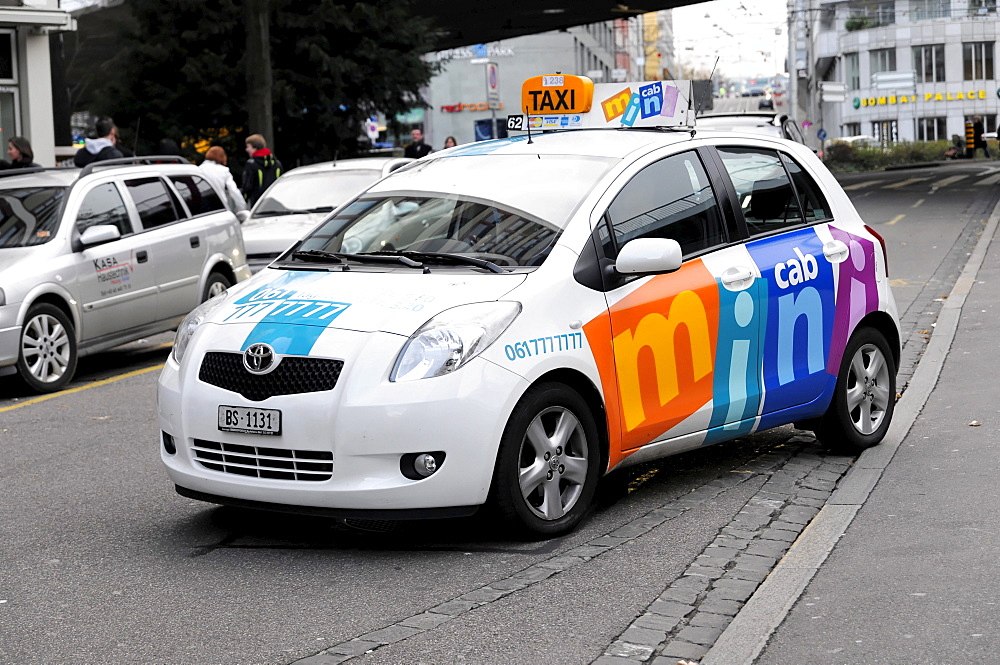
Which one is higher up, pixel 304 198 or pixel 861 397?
pixel 304 198

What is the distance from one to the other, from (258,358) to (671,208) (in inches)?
85.2

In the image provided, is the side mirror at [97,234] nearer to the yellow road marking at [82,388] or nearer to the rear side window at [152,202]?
the rear side window at [152,202]

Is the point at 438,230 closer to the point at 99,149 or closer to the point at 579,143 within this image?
the point at 579,143

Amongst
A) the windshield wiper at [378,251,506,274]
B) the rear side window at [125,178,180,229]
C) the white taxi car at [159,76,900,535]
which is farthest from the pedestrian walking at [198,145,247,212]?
the windshield wiper at [378,251,506,274]

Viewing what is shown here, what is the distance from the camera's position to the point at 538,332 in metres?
5.69

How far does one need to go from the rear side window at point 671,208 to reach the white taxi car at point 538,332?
0.01m

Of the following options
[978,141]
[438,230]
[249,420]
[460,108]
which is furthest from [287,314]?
[460,108]

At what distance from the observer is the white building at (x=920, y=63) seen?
88.8 metres

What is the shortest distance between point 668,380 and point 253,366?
1.90 meters

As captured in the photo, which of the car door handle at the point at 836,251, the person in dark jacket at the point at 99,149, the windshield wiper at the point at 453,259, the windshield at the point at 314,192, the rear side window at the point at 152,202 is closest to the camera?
the windshield wiper at the point at 453,259

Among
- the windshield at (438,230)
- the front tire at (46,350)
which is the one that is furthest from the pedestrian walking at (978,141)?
the windshield at (438,230)

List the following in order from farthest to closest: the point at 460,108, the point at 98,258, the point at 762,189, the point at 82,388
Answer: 1. the point at 460,108
2. the point at 98,258
3. the point at 82,388
4. the point at 762,189

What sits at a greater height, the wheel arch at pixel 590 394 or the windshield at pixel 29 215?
the windshield at pixel 29 215

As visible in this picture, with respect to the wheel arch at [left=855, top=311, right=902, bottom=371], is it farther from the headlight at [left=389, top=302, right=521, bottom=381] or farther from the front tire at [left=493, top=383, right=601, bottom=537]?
the headlight at [left=389, top=302, right=521, bottom=381]
